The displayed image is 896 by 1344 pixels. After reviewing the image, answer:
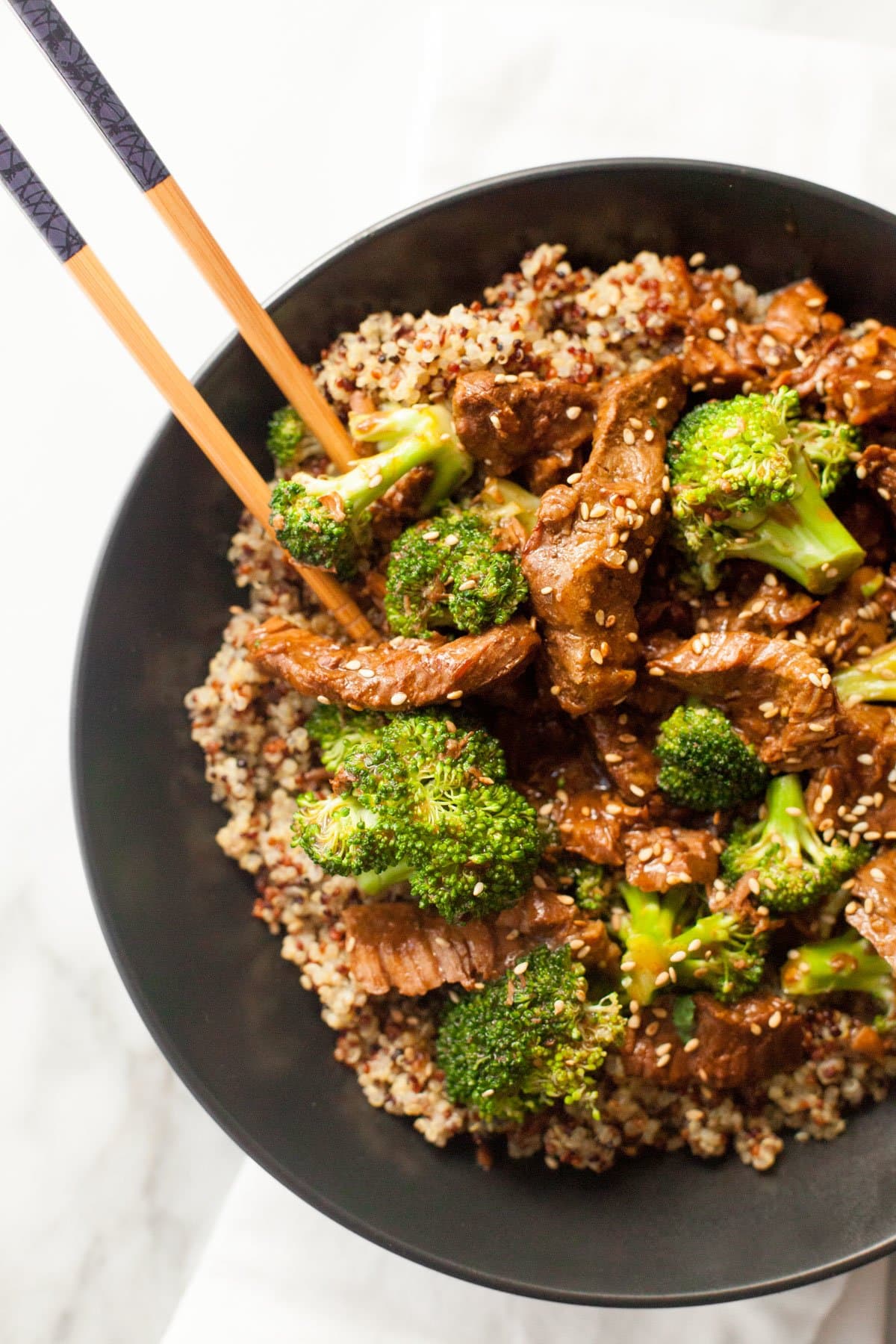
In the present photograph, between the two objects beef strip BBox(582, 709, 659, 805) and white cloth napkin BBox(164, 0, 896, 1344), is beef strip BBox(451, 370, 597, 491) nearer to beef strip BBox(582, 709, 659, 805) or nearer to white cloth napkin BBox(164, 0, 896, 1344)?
beef strip BBox(582, 709, 659, 805)

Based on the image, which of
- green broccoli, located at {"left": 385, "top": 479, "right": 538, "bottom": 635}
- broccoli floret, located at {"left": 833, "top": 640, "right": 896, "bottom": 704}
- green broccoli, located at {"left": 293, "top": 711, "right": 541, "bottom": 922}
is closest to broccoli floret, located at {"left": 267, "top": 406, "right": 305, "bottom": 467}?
green broccoli, located at {"left": 385, "top": 479, "right": 538, "bottom": 635}

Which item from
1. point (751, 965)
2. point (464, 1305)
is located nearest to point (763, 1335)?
point (464, 1305)

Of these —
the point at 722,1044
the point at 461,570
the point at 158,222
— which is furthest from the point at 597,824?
the point at 158,222

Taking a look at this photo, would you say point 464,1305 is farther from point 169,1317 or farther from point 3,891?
point 3,891

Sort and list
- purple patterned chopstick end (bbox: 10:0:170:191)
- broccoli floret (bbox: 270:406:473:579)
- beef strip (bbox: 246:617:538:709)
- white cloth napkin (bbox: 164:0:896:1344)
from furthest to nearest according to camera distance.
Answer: white cloth napkin (bbox: 164:0:896:1344) < broccoli floret (bbox: 270:406:473:579) < beef strip (bbox: 246:617:538:709) < purple patterned chopstick end (bbox: 10:0:170:191)

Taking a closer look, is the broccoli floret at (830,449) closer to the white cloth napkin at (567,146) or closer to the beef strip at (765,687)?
the beef strip at (765,687)

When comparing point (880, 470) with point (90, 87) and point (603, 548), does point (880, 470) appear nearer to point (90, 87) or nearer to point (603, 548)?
point (603, 548)
